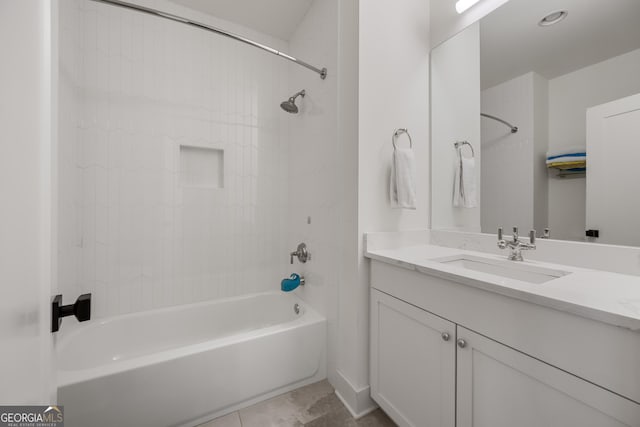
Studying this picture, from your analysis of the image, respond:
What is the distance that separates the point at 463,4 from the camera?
1.32 metres

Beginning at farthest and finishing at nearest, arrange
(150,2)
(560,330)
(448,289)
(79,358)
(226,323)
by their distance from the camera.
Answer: (226,323), (150,2), (79,358), (448,289), (560,330)

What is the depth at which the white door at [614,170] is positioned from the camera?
890mm

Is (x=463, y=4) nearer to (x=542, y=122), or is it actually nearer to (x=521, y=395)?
(x=542, y=122)

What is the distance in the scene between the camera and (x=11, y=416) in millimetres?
326

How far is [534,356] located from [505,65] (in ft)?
4.38

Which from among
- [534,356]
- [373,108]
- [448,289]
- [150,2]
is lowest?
[534,356]

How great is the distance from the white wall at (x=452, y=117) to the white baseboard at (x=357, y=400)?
1008mm

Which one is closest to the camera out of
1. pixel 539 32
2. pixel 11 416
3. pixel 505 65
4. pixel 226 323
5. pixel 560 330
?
pixel 11 416

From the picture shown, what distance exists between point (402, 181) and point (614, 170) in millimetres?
768

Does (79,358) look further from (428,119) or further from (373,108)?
(428,119)

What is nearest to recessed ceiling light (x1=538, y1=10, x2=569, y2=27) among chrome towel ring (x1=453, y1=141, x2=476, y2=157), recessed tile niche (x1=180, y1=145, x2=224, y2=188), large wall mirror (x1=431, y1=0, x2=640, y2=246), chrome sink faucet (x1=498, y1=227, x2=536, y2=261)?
large wall mirror (x1=431, y1=0, x2=640, y2=246)

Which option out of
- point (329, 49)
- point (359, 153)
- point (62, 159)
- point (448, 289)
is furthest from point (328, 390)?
point (329, 49)

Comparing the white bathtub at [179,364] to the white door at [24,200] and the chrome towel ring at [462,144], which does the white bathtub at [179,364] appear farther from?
the chrome towel ring at [462,144]

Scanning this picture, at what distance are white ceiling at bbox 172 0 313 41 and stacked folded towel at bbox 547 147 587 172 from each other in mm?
1757
